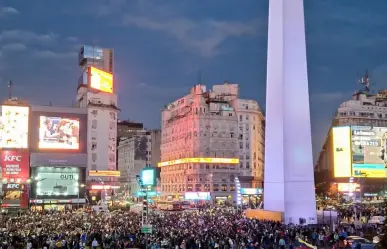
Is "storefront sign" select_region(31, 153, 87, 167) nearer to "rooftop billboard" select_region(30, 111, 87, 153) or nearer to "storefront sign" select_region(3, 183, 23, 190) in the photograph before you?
"rooftop billboard" select_region(30, 111, 87, 153)

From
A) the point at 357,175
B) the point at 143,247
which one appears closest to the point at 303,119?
the point at 143,247

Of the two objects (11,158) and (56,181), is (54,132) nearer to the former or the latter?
(56,181)

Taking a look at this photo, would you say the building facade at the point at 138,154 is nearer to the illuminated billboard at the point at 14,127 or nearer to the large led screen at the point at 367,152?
the illuminated billboard at the point at 14,127

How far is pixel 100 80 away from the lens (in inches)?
3740

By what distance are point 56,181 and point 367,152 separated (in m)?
46.2

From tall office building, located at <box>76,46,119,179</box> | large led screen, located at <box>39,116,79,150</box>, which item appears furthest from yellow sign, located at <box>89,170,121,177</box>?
large led screen, located at <box>39,116,79,150</box>

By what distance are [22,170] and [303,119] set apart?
51457mm

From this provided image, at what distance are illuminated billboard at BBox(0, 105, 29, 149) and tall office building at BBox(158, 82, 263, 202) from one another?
29.3 m

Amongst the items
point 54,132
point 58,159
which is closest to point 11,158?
point 58,159

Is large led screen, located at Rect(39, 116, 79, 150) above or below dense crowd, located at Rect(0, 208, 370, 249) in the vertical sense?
above

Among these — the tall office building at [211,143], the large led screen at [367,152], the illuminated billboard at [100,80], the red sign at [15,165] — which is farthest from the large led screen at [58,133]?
the large led screen at [367,152]

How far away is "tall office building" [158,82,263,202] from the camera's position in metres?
91.0

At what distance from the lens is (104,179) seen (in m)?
89.8

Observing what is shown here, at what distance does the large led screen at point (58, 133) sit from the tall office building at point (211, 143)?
21.5 meters
